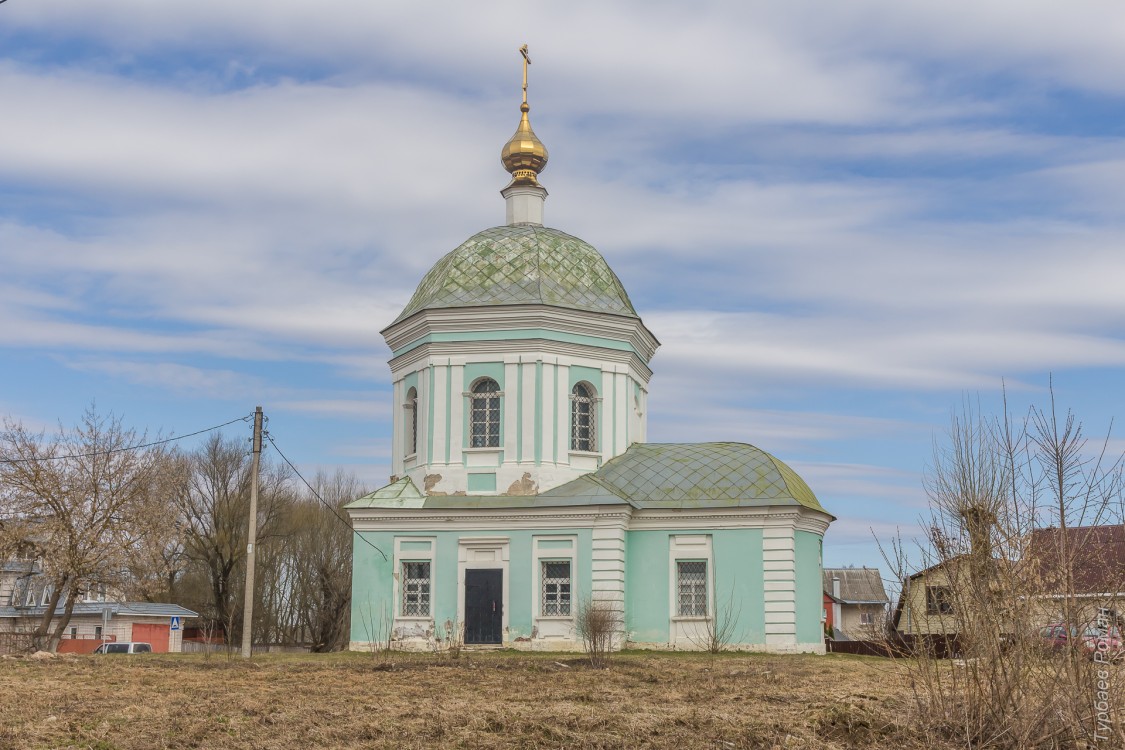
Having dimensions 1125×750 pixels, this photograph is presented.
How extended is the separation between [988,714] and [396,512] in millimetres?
16907

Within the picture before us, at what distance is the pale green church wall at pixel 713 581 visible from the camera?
2342 centimetres

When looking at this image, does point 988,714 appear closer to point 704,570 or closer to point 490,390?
point 704,570

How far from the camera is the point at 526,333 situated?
83.6 feet

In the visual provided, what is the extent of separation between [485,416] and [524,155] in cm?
732

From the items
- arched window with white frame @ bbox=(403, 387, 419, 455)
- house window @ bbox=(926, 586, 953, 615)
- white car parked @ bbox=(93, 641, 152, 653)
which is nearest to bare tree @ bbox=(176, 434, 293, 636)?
white car parked @ bbox=(93, 641, 152, 653)

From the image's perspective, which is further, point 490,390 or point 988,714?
point 490,390

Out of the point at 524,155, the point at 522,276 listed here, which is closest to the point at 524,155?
the point at 524,155

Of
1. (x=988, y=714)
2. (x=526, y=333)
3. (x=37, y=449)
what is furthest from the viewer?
(x=37, y=449)

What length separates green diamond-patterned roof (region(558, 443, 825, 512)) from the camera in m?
24.1

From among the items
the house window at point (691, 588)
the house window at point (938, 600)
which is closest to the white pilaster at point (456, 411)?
the house window at point (691, 588)

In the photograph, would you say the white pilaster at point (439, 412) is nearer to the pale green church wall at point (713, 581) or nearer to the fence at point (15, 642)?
the pale green church wall at point (713, 581)

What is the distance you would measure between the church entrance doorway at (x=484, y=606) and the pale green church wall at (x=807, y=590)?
19.2 feet

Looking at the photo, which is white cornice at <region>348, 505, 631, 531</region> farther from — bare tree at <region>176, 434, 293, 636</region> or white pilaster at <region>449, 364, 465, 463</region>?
bare tree at <region>176, 434, 293, 636</region>

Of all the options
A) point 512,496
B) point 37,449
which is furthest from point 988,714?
point 37,449
